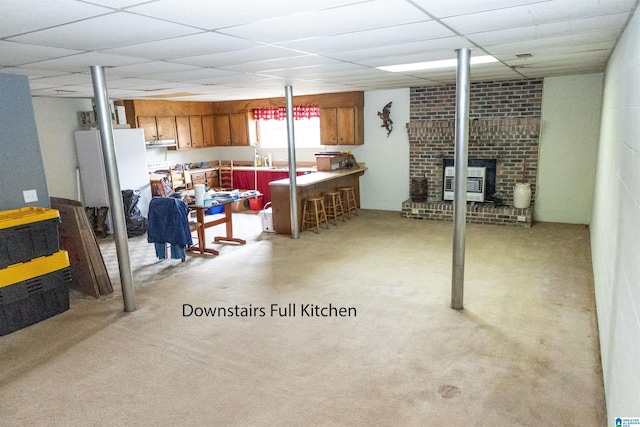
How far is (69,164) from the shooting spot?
23.9ft

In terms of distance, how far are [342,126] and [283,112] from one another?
1.57m

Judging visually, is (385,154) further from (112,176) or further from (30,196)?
(30,196)

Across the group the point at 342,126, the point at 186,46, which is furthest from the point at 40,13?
the point at 342,126


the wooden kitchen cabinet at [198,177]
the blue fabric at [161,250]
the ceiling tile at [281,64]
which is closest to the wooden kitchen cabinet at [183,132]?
the wooden kitchen cabinet at [198,177]

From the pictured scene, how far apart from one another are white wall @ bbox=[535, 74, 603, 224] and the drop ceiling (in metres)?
2.00

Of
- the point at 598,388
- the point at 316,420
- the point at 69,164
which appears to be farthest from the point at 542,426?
the point at 69,164

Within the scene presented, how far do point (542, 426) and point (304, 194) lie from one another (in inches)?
209

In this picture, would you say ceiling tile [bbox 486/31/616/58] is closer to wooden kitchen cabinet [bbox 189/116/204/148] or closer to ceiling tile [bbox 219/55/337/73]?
ceiling tile [bbox 219/55/337/73]

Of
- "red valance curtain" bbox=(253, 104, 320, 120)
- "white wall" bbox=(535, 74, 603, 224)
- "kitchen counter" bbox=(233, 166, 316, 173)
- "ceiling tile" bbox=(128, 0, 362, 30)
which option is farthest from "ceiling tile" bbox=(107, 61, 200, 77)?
"white wall" bbox=(535, 74, 603, 224)

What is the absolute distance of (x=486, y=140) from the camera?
285 inches

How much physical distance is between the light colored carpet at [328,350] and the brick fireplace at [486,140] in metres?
1.80

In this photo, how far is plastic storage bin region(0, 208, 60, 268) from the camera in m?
3.77

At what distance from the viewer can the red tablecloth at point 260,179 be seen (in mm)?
9062

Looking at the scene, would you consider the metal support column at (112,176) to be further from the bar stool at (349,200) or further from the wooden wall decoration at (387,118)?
the wooden wall decoration at (387,118)
